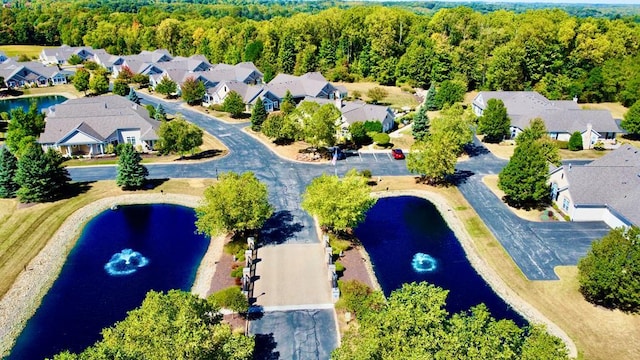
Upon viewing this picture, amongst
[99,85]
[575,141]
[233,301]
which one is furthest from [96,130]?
[575,141]

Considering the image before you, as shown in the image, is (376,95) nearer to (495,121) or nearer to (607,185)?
(495,121)

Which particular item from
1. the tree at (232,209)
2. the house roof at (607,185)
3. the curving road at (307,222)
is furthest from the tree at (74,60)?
the house roof at (607,185)

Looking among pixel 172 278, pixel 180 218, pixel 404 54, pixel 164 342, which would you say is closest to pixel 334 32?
pixel 404 54

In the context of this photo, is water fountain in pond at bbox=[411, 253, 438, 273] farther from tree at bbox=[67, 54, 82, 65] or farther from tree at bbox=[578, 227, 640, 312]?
tree at bbox=[67, 54, 82, 65]

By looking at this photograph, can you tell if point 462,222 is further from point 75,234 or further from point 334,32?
point 334,32

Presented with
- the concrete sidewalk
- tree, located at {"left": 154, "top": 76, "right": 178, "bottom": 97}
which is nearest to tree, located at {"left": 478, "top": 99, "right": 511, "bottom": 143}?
the concrete sidewalk

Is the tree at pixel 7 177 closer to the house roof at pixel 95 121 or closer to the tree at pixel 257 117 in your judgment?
the house roof at pixel 95 121
